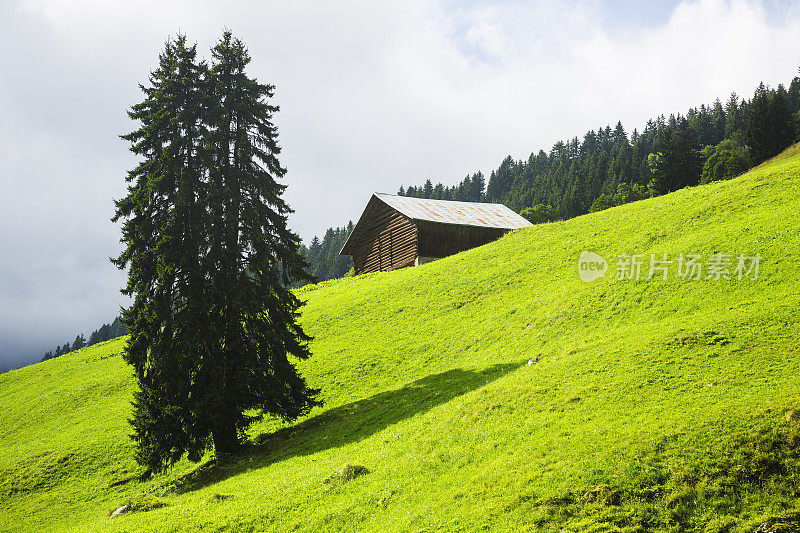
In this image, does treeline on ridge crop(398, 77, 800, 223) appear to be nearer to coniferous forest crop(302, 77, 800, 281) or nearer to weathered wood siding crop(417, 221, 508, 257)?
coniferous forest crop(302, 77, 800, 281)

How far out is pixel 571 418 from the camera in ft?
48.8

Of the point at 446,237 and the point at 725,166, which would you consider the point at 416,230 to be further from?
the point at 725,166

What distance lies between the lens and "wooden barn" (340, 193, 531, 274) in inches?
2274

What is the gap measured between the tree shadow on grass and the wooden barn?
32.2m

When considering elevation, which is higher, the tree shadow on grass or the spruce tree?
the spruce tree

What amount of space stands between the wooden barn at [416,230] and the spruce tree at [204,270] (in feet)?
107

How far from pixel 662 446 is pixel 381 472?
818cm

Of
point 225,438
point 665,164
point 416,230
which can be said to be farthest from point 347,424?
point 665,164

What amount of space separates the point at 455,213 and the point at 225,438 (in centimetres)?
4646

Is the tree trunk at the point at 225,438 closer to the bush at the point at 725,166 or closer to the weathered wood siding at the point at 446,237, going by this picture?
the weathered wood siding at the point at 446,237

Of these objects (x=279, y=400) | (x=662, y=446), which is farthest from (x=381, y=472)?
(x=279, y=400)

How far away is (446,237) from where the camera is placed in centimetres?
5894

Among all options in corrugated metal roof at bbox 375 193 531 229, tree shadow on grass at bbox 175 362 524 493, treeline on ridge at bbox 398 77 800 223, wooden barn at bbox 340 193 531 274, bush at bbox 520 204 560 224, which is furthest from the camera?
bush at bbox 520 204 560 224

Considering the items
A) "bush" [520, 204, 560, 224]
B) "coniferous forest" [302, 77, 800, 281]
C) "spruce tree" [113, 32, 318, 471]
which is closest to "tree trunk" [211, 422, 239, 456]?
"spruce tree" [113, 32, 318, 471]
